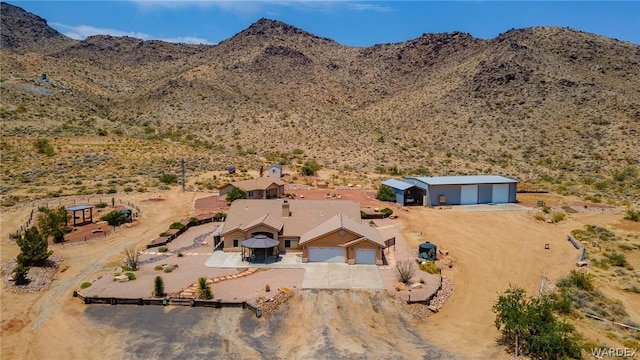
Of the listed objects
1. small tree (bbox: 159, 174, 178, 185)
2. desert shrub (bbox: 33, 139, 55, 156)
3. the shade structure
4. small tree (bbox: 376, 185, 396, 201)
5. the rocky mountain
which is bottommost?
the shade structure

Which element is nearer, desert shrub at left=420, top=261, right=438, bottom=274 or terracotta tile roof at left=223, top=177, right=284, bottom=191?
desert shrub at left=420, top=261, right=438, bottom=274

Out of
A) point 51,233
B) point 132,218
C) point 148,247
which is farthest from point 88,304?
point 132,218

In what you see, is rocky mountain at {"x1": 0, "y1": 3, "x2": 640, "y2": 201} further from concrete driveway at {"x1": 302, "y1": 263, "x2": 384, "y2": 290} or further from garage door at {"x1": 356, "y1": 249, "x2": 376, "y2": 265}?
concrete driveway at {"x1": 302, "y1": 263, "x2": 384, "y2": 290}

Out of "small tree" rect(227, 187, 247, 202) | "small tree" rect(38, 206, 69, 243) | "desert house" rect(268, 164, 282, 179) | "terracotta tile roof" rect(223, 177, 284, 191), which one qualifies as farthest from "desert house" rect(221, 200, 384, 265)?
"desert house" rect(268, 164, 282, 179)

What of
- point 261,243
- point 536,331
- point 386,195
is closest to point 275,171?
point 386,195

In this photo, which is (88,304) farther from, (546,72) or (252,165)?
(546,72)

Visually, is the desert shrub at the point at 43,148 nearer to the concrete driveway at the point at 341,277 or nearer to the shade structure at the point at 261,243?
the shade structure at the point at 261,243
